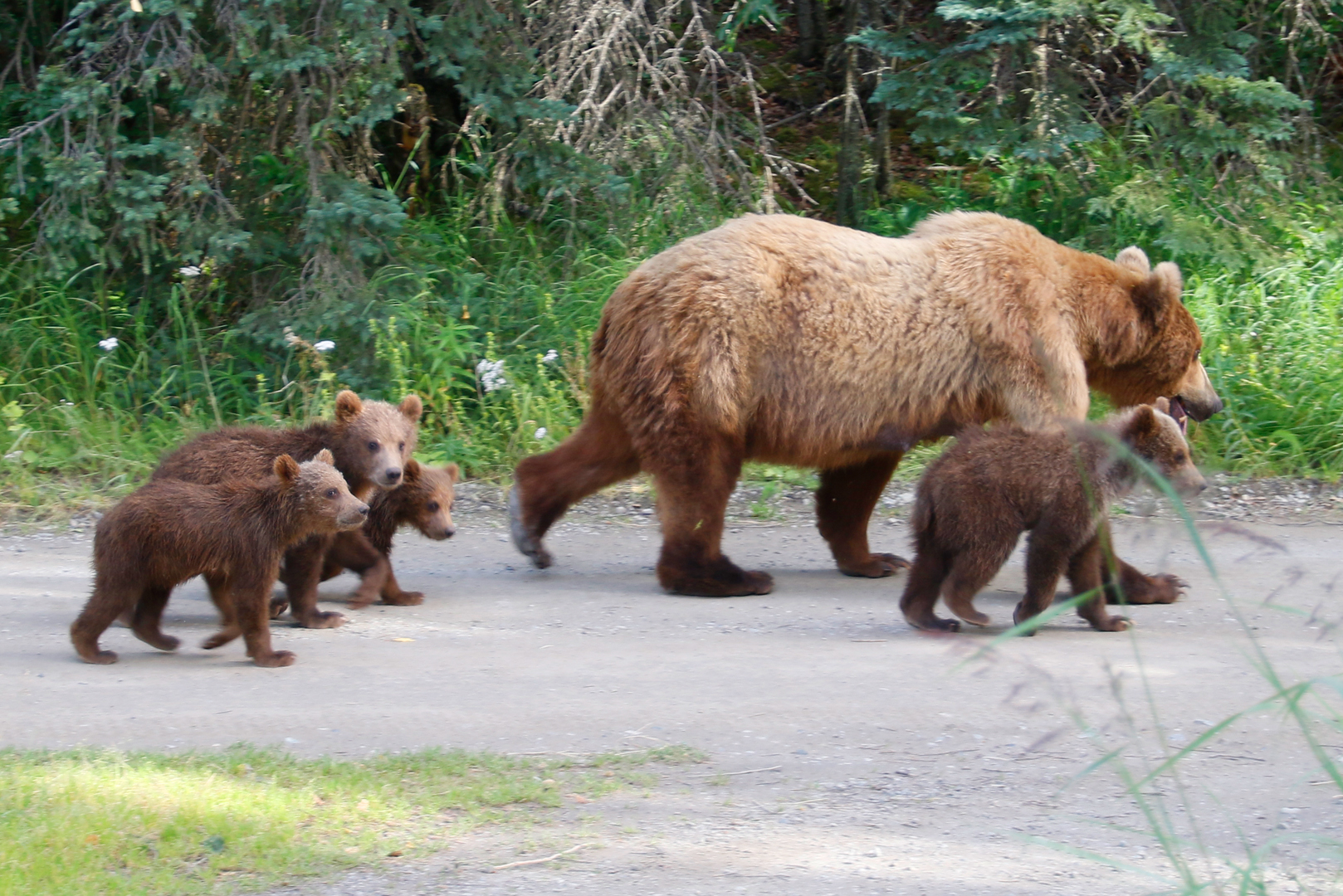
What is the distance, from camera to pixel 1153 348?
741cm

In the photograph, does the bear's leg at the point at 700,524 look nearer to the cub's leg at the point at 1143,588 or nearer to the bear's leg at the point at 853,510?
the bear's leg at the point at 853,510

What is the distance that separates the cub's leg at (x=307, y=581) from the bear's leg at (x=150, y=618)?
22.7 inches

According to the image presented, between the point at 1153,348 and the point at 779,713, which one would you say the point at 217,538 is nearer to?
the point at 779,713

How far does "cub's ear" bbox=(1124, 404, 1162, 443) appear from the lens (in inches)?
242

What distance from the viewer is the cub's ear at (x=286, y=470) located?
574 centimetres

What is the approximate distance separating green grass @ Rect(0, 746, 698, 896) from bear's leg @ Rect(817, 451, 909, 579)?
9.89 feet

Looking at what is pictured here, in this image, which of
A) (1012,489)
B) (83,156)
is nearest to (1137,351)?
(1012,489)

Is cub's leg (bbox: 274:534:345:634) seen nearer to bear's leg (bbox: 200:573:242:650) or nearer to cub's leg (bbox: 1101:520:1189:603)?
bear's leg (bbox: 200:573:242:650)

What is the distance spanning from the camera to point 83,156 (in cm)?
973

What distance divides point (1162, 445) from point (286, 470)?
3675 mm

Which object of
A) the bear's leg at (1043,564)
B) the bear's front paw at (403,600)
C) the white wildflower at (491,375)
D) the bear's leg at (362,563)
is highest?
the white wildflower at (491,375)

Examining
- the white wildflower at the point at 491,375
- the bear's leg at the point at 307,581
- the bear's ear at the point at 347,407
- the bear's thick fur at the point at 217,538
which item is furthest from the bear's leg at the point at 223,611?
the white wildflower at the point at 491,375

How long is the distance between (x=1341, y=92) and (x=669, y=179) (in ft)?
23.3

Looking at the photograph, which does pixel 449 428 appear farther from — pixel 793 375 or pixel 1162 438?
pixel 1162 438
